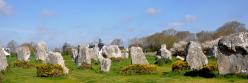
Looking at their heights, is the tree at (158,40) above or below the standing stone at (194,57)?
above

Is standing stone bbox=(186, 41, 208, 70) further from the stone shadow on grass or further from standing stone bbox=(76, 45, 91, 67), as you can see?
standing stone bbox=(76, 45, 91, 67)

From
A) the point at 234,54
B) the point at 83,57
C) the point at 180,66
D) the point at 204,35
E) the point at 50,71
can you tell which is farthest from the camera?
the point at 204,35

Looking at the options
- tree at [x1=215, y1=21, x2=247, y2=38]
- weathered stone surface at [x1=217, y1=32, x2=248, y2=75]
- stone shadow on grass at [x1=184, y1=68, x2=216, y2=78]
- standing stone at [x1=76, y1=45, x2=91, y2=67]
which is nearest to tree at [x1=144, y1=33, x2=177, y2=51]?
tree at [x1=215, y1=21, x2=247, y2=38]

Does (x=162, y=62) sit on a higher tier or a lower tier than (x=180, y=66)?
higher

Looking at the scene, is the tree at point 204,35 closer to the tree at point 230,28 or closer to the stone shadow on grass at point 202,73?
the tree at point 230,28

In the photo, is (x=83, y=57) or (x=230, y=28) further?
(x=230, y=28)

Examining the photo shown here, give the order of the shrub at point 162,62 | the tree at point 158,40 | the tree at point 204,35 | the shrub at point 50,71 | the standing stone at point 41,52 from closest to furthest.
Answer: the shrub at point 50,71 < the shrub at point 162,62 < the standing stone at point 41,52 < the tree at point 158,40 < the tree at point 204,35

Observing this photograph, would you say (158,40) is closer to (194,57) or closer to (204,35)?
(204,35)

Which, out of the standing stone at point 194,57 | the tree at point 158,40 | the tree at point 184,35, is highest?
the tree at point 184,35

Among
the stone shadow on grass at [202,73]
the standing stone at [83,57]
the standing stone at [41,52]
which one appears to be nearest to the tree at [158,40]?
the standing stone at [41,52]

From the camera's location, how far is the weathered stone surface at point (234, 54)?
30.0m

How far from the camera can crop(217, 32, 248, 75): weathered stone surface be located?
30.0m

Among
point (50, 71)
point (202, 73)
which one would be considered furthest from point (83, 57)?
point (202, 73)

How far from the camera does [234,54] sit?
1209 inches
